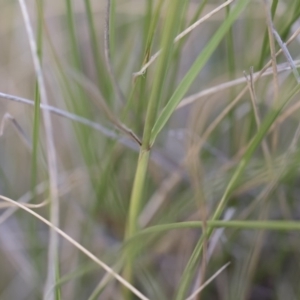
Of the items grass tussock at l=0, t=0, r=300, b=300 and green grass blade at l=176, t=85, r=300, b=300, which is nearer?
green grass blade at l=176, t=85, r=300, b=300

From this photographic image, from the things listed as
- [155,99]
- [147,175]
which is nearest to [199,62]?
[155,99]

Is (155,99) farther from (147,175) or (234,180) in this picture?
(147,175)

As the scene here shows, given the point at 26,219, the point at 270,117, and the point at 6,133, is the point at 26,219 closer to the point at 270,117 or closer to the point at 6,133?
the point at 6,133

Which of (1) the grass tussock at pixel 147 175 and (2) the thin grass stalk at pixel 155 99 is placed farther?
(1) the grass tussock at pixel 147 175

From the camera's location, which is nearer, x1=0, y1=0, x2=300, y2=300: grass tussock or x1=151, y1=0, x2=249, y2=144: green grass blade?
x1=151, y1=0, x2=249, y2=144: green grass blade

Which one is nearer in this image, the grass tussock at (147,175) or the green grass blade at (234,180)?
the green grass blade at (234,180)

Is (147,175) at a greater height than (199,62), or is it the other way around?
(199,62)

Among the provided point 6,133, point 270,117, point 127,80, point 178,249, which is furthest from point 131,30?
point 270,117

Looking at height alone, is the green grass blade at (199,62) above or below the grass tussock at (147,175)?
above

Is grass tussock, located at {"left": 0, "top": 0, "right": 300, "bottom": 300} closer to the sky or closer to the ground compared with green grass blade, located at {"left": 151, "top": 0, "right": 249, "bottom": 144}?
closer to the ground
